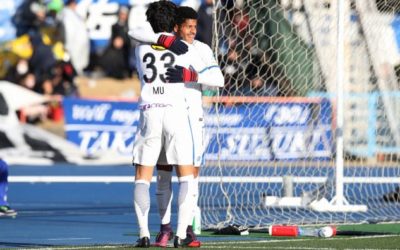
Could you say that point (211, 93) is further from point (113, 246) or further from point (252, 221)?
point (113, 246)

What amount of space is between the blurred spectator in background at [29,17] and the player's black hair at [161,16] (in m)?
19.3

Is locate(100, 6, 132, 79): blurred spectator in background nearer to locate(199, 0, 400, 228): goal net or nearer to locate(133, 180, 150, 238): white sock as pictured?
locate(199, 0, 400, 228): goal net

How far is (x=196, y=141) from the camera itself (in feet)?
35.0

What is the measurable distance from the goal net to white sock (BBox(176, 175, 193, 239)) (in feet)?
9.38

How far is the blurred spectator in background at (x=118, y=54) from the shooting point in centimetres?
2959

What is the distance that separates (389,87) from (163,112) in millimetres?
8721

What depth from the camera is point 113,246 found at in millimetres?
10688

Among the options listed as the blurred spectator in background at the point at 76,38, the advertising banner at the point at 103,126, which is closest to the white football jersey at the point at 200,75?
the advertising banner at the point at 103,126

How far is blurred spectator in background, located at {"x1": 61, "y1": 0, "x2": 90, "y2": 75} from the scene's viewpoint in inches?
1158

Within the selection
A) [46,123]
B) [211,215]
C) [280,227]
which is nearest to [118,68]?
[46,123]

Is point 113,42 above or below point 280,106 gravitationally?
above

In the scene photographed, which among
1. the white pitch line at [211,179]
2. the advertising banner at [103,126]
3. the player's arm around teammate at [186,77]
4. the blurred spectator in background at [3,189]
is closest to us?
the player's arm around teammate at [186,77]

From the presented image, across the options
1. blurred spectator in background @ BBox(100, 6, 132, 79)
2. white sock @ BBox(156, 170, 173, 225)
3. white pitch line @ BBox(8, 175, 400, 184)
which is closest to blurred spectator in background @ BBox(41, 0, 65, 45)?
blurred spectator in background @ BBox(100, 6, 132, 79)

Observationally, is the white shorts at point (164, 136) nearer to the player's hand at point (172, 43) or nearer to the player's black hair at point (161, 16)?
the player's hand at point (172, 43)
